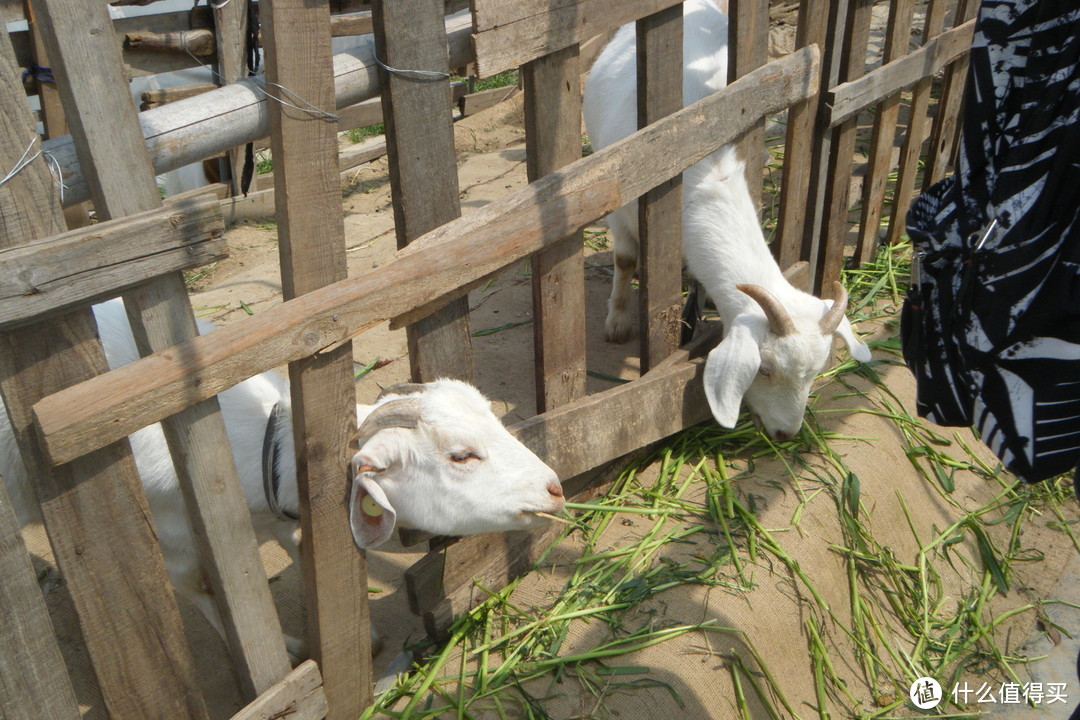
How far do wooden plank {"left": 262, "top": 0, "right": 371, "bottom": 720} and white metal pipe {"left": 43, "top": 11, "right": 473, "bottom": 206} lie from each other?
9 centimetres

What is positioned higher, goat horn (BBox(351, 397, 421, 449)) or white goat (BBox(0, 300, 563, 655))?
goat horn (BBox(351, 397, 421, 449))

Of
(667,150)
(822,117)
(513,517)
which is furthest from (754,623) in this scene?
(822,117)

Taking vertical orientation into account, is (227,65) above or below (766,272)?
above

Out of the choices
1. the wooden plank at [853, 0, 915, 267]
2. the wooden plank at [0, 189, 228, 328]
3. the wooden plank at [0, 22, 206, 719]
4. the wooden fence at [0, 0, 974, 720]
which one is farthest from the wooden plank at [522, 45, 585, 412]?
the wooden plank at [853, 0, 915, 267]

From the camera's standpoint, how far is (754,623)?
119 inches

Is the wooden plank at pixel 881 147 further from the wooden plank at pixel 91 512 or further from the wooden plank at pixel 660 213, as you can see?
the wooden plank at pixel 91 512

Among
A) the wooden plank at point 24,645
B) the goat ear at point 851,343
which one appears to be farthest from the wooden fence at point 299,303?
the goat ear at point 851,343

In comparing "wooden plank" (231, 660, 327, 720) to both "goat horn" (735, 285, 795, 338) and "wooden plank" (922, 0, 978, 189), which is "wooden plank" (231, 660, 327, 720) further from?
"wooden plank" (922, 0, 978, 189)

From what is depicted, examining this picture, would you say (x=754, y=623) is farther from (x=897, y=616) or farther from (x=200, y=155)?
(x=200, y=155)

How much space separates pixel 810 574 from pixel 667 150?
170 centimetres

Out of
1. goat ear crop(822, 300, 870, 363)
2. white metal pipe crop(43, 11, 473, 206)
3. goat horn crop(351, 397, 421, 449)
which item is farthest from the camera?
goat ear crop(822, 300, 870, 363)

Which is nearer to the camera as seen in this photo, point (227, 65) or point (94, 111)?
point (94, 111)

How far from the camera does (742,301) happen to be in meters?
3.67

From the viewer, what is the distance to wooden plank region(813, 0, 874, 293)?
4.18 meters
